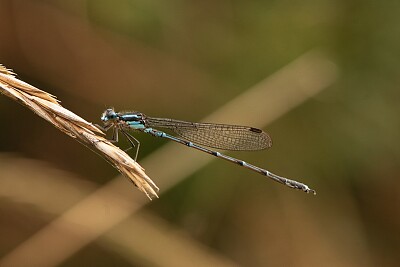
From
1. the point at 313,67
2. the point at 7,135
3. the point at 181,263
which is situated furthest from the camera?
the point at 313,67

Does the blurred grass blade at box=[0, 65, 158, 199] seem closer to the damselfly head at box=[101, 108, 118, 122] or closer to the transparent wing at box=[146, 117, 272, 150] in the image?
the damselfly head at box=[101, 108, 118, 122]

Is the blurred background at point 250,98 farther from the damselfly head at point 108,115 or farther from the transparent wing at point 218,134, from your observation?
the damselfly head at point 108,115

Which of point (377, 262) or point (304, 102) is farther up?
point (304, 102)

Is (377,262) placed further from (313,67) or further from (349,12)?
(349,12)

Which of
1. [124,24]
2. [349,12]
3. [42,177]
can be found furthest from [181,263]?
[349,12]

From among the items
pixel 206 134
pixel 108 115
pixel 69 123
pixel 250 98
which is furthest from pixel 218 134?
pixel 69 123

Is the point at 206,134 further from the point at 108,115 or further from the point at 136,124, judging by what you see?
the point at 108,115

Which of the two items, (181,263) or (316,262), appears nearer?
(181,263)

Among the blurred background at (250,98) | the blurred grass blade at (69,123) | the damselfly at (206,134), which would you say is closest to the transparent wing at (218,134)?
the damselfly at (206,134)
